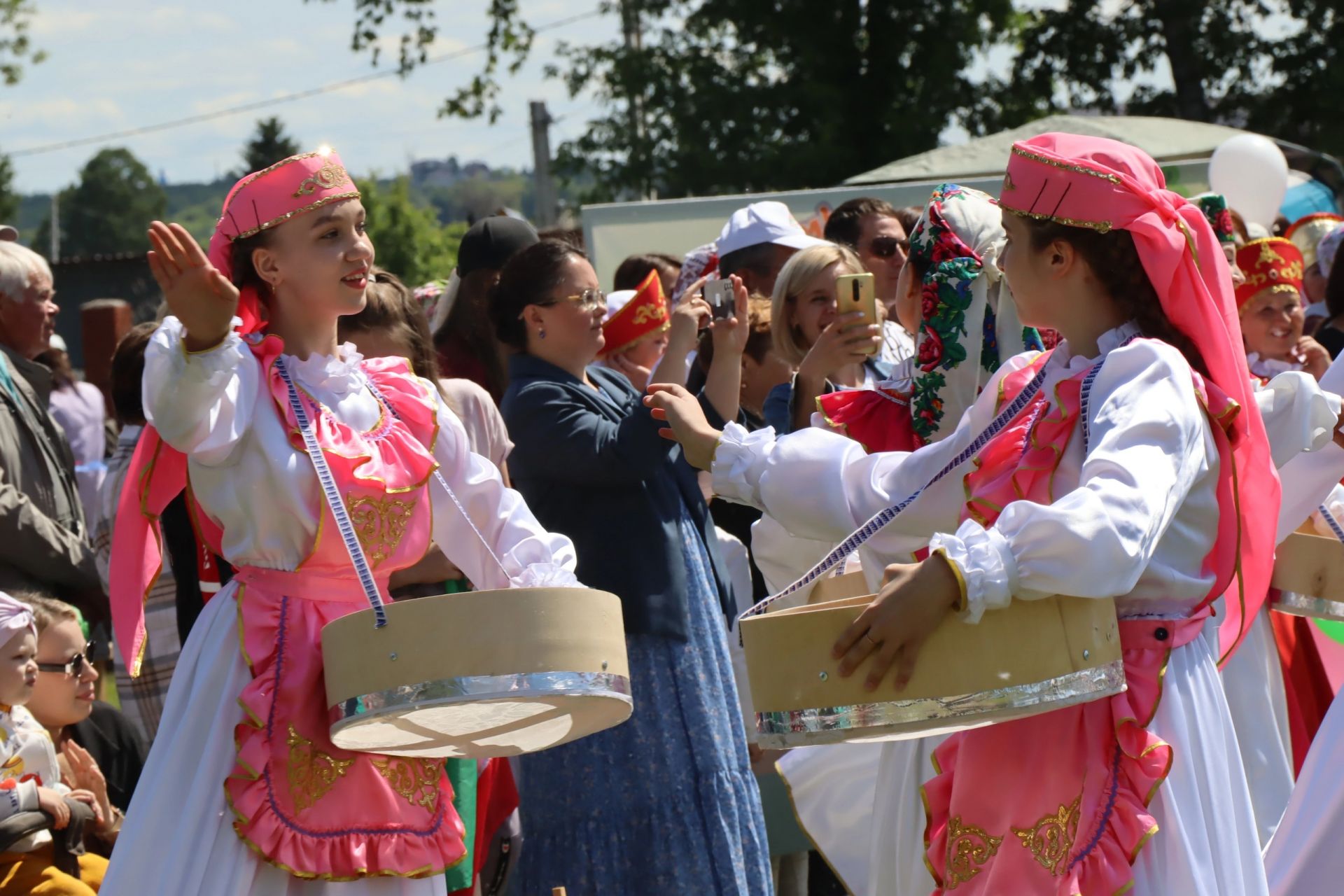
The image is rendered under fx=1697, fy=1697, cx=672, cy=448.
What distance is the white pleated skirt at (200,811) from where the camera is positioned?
3053 millimetres

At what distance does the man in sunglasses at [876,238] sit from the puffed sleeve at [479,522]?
9.51 feet

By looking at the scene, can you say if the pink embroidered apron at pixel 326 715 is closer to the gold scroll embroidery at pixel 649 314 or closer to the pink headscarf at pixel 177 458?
the pink headscarf at pixel 177 458

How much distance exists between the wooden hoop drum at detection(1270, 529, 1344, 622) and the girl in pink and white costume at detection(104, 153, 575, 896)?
173 cm

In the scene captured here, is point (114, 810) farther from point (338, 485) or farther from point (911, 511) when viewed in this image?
point (911, 511)

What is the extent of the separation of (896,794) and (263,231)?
1.75 m

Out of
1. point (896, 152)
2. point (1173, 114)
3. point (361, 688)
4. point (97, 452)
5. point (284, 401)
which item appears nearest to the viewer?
point (361, 688)

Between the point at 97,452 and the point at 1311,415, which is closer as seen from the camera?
the point at 1311,415

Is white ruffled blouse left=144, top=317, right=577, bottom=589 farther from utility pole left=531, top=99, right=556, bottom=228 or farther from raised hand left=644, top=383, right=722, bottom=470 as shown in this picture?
utility pole left=531, top=99, right=556, bottom=228

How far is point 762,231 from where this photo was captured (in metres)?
5.94

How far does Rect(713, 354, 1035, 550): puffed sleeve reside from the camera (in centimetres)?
318

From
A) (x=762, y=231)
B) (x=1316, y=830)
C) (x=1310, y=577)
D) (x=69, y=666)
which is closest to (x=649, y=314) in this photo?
(x=762, y=231)

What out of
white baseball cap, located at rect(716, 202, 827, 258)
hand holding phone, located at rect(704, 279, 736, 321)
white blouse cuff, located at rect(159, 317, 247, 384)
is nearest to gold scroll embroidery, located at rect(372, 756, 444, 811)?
white blouse cuff, located at rect(159, 317, 247, 384)

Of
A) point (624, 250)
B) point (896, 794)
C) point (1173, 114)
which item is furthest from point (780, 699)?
point (1173, 114)

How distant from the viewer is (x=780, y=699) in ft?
8.41
